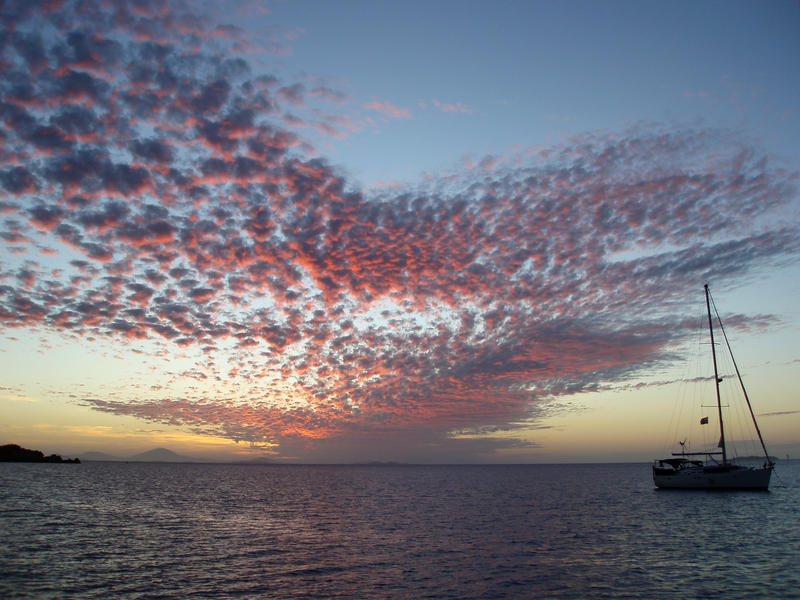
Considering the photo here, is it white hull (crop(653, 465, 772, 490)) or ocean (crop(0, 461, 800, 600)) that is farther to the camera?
white hull (crop(653, 465, 772, 490))

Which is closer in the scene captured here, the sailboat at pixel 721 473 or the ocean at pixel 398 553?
the ocean at pixel 398 553

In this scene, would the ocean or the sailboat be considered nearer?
the ocean

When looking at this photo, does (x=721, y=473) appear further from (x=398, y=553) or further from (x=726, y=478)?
(x=398, y=553)

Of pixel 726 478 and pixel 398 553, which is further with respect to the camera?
pixel 726 478

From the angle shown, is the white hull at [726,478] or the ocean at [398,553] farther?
the white hull at [726,478]

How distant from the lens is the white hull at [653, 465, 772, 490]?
8656cm

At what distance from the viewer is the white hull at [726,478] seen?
284ft

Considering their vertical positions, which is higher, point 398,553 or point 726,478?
point 726,478

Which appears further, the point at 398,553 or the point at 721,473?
the point at 721,473

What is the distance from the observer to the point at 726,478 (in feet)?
284

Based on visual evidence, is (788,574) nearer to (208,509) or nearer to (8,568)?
(8,568)

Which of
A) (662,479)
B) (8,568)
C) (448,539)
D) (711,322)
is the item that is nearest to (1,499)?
(8,568)

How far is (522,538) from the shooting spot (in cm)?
4672

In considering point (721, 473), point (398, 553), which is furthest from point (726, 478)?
point (398, 553)
